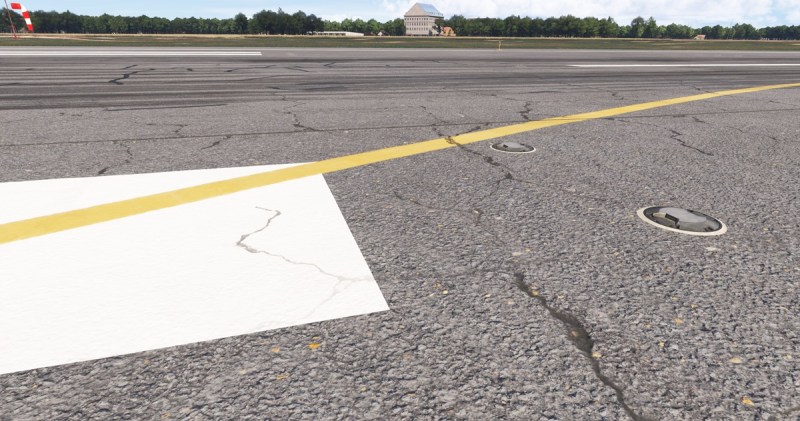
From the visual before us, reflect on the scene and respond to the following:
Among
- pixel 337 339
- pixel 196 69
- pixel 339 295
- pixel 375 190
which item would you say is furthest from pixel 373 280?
pixel 196 69

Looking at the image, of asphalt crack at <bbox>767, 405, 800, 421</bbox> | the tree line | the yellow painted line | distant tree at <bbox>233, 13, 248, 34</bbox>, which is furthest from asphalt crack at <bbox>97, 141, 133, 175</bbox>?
distant tree at <bbox>233, 13, 248, 34</bbox>

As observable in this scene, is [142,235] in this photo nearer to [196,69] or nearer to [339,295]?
[339,295]

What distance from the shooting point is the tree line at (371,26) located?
117m

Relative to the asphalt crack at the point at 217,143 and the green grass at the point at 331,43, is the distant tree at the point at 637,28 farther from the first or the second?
the asphalt crack at the point at 217,143

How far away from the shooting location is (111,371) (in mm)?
1748

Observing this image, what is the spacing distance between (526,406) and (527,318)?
0.53 m

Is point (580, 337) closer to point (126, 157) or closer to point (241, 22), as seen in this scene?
point (126, 157)

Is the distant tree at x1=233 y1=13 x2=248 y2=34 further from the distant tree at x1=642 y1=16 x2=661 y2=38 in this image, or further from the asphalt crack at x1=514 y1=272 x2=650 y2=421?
the asphalt crack at x1=514 y1=272 x2=650 y2=421

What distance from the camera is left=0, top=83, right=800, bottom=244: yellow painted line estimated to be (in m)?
2.93

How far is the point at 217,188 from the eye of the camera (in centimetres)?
366

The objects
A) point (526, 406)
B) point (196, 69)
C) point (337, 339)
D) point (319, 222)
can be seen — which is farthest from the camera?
point (196, 69)

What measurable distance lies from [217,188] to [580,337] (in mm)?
2763

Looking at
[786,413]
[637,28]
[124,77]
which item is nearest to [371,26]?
[637,28]

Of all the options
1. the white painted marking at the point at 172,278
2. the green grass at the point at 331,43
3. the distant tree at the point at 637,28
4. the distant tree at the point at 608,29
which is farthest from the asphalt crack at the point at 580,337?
the distant tree at the point at 637,28
